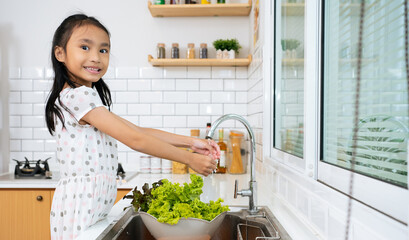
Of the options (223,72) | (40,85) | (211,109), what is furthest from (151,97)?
(40,85)

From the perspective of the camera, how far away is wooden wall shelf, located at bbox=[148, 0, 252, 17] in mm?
2283

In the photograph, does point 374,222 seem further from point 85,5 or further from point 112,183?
point 85,5

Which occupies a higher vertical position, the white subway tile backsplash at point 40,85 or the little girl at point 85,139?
the white subway tile backsplash at point 40,85

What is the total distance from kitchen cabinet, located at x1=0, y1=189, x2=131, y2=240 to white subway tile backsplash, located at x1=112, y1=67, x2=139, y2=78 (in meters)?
0.92

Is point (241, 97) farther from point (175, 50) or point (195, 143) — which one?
point (195, 143)

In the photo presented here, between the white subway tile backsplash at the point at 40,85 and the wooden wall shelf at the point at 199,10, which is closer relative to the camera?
the wooden wall shelf at the point at 199,10

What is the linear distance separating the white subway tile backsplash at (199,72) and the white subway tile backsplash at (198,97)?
0.12 metres

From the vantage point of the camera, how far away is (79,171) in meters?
1.16

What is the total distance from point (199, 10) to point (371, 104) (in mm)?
1851

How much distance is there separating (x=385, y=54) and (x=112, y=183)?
93 cm

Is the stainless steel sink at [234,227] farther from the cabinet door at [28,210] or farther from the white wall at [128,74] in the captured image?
the white wall at [128,74]

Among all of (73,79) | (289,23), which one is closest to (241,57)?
(289,23)

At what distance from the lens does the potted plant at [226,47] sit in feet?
7.66

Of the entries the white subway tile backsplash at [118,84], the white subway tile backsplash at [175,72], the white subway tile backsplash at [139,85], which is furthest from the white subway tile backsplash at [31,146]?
the white subway tile backsplash at [175,72]
